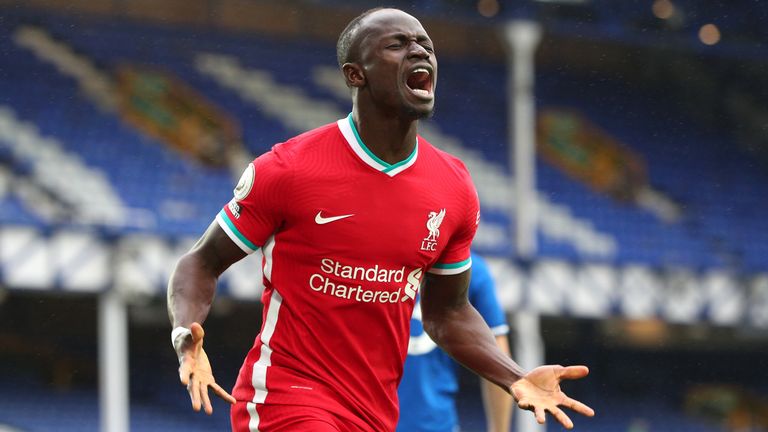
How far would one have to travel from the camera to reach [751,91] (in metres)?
25.8

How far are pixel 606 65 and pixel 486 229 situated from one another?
20.1 feet

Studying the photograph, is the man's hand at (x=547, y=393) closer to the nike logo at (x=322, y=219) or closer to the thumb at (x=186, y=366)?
the nike logo at (x=322, y=219)

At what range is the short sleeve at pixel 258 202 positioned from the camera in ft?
14.6

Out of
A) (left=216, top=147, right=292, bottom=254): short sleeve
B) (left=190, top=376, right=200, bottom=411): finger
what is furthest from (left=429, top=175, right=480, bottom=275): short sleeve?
(left=190, top=376, right=200, bottom=411): finger

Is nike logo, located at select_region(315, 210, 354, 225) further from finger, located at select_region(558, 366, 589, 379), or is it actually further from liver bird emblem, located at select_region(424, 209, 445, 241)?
finger, located at select_region(558, 366, 589, 379)

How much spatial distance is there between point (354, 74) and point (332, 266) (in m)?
0.64

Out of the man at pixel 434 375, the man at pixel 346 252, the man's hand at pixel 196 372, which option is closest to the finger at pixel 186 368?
the man's hand at pixel 196 372

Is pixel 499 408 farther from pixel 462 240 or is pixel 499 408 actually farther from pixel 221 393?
pixel 221 393

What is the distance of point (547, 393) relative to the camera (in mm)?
4402

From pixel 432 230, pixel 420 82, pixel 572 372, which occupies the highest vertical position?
pixel 420 82

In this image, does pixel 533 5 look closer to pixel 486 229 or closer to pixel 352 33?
pixel 486 229

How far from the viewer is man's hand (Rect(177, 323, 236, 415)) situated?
3.99 meters

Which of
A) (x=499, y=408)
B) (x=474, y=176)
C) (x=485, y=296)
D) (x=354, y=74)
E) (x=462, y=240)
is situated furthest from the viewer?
(x=474, y=176)

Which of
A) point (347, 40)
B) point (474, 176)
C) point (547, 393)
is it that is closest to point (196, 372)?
point (547, 393)
